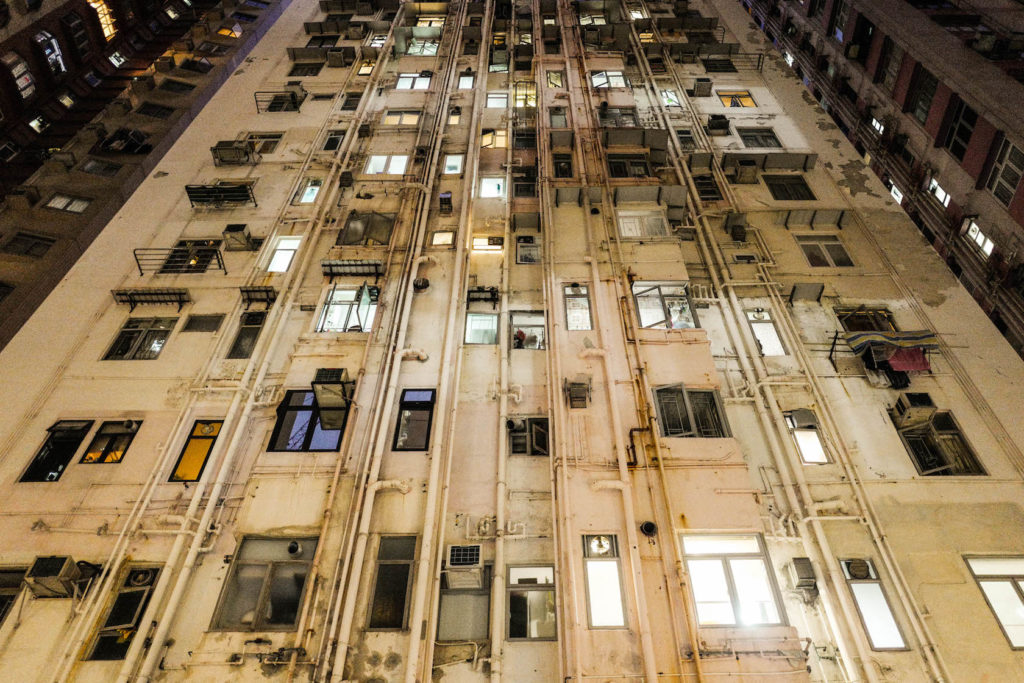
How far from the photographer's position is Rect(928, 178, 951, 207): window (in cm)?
2450

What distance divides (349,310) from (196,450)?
626 centimetres

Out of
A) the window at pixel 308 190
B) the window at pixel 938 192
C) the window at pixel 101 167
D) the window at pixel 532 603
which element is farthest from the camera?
the window at pixel 101 167

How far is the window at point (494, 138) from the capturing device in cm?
2536

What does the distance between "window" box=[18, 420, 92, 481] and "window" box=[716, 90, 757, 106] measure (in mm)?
30561

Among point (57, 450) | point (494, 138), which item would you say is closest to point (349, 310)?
point (57, 450)

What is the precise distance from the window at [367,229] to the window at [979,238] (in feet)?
79.3

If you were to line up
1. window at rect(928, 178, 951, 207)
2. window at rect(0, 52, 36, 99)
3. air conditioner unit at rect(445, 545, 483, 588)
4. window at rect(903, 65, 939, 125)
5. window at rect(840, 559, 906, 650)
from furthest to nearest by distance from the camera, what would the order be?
1. window at rect(0, 52, 36, 99)
2. window at rect(903, 65, 939, 125)
3. window at rect(928, 178, 951, 207)
4. air conditioner unit at rect(445, 545, 483, 588)
5. window at rect(840, 559, 906, 650)

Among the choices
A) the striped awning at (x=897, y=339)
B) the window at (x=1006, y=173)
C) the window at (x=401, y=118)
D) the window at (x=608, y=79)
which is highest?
the window at (x=608, y=79)

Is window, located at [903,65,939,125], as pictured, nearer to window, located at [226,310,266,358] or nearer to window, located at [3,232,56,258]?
window, located at [226,310,266,358]

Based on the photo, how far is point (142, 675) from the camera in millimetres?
11391

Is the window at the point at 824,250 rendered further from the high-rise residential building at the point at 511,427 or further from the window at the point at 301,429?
the window at the point at 301,429

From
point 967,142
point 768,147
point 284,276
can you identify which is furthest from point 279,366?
point 967,142

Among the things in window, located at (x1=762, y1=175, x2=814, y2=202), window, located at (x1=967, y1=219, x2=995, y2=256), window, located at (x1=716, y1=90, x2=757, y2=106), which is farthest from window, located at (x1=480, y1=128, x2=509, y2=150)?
window, located at (x1=967, y1=219, x2=995, y2=256)

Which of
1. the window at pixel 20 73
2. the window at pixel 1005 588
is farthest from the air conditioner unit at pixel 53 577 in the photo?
the window at pixel 20 73
